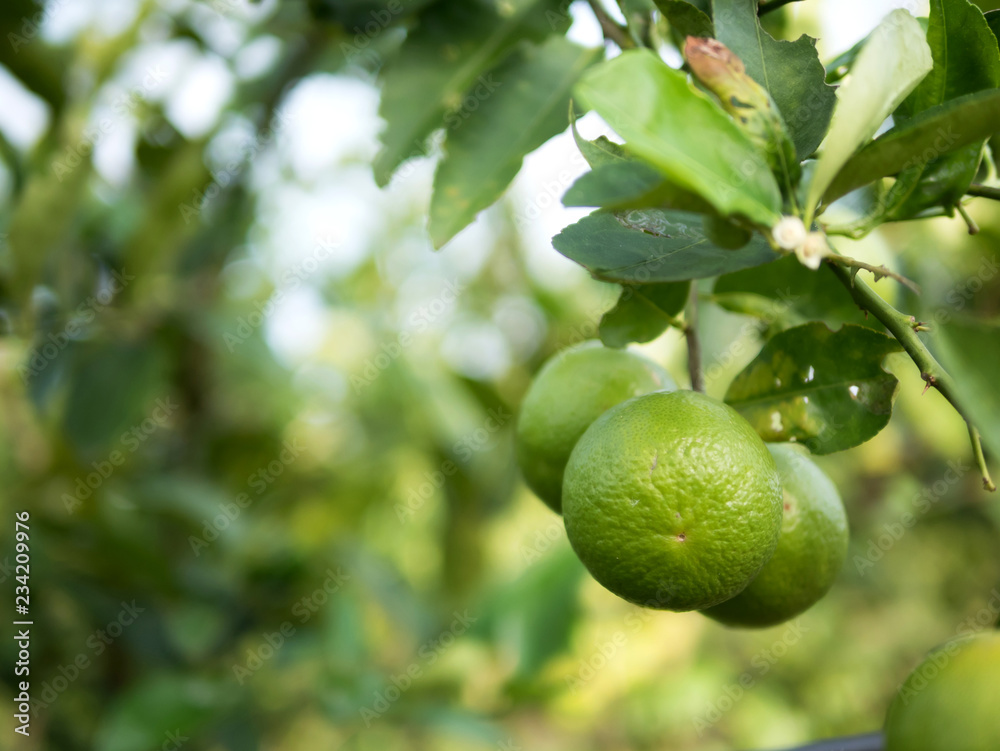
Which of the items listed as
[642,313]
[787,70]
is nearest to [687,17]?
[787,70]

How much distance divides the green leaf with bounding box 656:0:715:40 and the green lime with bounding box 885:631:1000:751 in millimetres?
439

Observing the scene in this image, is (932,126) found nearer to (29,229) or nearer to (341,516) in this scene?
(29,229)

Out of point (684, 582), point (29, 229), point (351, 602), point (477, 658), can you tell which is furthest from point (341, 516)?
point (684, 582)

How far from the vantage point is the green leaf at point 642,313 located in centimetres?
55

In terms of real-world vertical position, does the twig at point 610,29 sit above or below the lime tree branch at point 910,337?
above

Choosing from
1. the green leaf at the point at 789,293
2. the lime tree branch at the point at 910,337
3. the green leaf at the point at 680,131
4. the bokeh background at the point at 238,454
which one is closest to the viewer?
the green leaf at the point at 680,131

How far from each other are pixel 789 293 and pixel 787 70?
248mm

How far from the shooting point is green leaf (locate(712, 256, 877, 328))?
2.14 ft

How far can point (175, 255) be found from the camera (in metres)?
1.26

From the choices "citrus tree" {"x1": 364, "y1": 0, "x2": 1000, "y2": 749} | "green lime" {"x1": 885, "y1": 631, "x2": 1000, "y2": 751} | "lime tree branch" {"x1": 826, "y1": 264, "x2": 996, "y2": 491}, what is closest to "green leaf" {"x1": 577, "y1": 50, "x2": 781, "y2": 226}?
"citrus tree" {"x1": 364, "y1": 0, "x2": 1000, "y2": 749}

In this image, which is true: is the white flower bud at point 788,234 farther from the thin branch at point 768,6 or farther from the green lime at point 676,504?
the thin branch at point 768,6

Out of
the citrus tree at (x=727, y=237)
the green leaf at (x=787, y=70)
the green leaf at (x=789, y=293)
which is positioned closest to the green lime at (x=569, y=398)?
the citrus tree at (x=727, y=237)

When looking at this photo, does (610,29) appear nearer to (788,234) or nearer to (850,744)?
(788,234)

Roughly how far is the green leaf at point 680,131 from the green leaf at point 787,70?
0.10 meters
